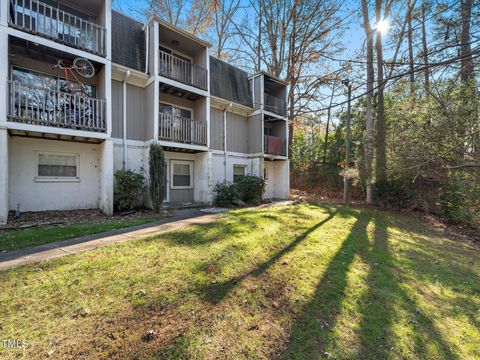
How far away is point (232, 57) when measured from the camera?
870 inches

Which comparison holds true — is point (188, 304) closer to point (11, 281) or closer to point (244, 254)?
point (244, 254)

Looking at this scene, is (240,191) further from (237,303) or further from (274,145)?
(237,303)

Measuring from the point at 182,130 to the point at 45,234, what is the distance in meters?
6.57

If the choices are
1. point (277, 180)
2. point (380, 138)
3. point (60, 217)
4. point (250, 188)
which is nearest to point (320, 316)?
point (60, 217)

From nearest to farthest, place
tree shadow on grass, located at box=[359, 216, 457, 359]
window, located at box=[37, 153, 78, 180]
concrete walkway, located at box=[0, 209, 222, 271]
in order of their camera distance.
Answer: tree shadow on grass, located at box=[359, 216, 457, 359]
concrete walkway, located at box=[0, 209, 222, 271]
window, located at box=[37, 153, 78, 180]

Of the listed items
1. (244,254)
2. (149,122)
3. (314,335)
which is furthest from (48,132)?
(314,335)

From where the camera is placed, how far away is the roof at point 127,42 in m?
9.60

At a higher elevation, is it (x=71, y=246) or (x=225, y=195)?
(x=225, y=195)

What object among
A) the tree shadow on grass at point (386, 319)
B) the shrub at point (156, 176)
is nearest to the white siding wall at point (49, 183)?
the shrub at point (156, 176)

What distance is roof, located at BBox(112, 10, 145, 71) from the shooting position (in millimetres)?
9602

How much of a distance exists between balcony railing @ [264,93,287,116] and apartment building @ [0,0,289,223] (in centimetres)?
203

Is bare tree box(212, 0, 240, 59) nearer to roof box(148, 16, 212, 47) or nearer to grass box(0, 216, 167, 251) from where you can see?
roof box(148, 16, 212, 47)

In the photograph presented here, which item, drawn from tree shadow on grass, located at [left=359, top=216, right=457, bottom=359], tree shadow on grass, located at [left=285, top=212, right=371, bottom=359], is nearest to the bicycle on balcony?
tree shadow on grass, located at [left=285, top=212, right=371, bottom=359]

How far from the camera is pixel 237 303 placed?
3.09 m
